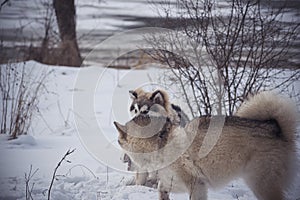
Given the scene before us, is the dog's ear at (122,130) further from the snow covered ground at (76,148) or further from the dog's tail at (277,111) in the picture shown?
the dog's tail at (277,111)

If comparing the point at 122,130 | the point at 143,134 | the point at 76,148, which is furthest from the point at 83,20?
the point at 143,134

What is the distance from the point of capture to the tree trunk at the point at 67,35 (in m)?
9.73

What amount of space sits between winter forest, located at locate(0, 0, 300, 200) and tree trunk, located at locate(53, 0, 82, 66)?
54.3 inches

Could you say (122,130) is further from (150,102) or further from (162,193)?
(150,102)

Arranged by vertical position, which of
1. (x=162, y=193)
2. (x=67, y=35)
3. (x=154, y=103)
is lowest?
(x=162, y=193)

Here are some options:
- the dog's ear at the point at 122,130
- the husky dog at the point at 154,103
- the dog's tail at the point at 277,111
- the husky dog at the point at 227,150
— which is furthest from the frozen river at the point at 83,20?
the dog's tail at the point at 277,111

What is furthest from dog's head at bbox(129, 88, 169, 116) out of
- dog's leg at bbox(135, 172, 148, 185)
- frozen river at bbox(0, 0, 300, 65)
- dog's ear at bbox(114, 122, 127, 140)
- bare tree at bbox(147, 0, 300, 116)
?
frozen river at bbox(0, 0, 300, 65)

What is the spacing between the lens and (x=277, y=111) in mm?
4086

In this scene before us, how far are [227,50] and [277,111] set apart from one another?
1498 mm

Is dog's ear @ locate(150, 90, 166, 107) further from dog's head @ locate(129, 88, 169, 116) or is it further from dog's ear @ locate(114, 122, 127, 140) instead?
dog's ear @ locate(114, 122, 127, 140)

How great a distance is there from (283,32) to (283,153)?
1.90 m

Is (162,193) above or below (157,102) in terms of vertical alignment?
below

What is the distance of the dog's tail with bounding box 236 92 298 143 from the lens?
13.2 feet

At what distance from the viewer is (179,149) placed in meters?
4.23
